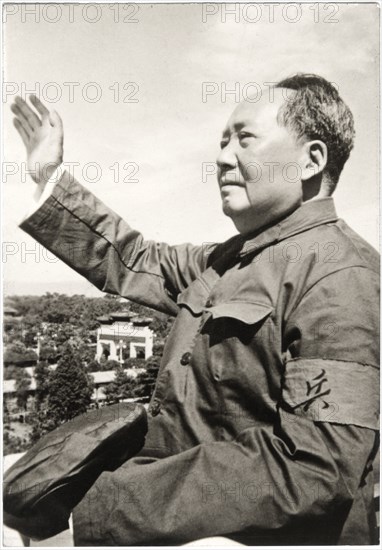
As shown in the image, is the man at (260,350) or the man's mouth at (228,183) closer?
the man at (260,350)

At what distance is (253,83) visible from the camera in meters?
2.27

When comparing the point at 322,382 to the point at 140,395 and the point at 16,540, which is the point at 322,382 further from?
the point at 16,540

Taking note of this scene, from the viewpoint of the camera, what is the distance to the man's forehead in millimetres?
2127

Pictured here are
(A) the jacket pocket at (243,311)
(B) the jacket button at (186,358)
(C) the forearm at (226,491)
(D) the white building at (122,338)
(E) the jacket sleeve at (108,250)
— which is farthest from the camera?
(D) the white building at (122,338)

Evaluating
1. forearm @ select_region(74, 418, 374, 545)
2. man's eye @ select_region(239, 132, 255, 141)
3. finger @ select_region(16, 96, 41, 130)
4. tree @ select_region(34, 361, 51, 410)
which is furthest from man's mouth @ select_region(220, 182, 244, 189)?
tree @ select_region(34, 361, 51, 410)

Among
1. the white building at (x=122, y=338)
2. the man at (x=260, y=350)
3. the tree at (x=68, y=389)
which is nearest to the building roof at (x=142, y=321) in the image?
the white building at (x=122, y=338)

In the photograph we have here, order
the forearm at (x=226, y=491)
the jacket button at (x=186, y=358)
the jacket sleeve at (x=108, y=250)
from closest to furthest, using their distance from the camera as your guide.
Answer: the forearm at (x=226, y=491) < the jacket button at (x=186, y=358) < the jacket sleeve at (x=108, y=250)

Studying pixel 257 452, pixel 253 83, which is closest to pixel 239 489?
pixel 257 452

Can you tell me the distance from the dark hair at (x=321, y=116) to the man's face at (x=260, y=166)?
0.04m

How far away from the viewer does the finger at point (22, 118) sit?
2.34 meters

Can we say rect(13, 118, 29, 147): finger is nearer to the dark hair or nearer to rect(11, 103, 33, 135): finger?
rect(11, 103, 33, 135): finger

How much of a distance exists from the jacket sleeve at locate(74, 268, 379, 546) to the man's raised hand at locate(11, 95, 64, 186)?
1.00 metres

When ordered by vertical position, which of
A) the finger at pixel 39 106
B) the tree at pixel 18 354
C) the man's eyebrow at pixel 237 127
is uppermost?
the finger at pixel 39 106

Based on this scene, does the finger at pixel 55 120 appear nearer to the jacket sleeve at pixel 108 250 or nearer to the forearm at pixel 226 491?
the jacket sleeve at pixel 108 250
